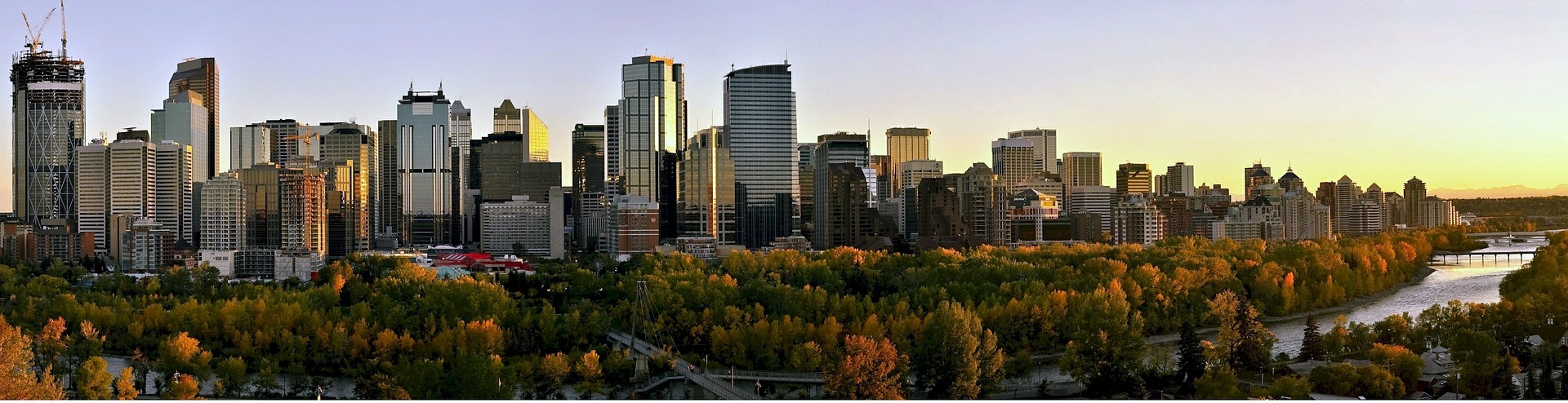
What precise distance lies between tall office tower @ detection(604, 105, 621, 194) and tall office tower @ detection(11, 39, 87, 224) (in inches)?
621

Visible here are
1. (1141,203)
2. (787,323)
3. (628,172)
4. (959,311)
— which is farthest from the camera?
(628,172)

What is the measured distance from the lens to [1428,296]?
21.7 m

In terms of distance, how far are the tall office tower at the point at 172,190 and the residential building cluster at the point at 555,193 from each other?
0.08 metres

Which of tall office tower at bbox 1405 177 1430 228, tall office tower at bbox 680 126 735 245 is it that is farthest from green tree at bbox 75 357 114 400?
tall office tower at bbox 1405 177 1430 228

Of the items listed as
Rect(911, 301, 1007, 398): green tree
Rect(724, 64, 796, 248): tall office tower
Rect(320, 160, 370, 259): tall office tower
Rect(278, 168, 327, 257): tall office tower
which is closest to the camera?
Rect(911, 301, 1007, 398): green tree

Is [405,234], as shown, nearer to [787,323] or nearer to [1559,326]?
[787,323]

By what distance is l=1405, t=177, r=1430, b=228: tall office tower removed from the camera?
46.3 metres

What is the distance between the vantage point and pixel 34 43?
128 feet

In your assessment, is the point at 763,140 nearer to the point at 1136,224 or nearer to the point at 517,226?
the point at 517,226

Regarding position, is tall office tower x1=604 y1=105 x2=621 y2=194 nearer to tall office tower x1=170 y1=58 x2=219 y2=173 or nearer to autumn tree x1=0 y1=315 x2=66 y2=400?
tall office tower x1=170 y1=58 x2=219 y2=173

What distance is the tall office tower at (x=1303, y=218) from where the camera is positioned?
125ft

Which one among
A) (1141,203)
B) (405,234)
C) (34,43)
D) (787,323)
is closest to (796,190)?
(1141,203)

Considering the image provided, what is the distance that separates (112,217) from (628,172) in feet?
48.7

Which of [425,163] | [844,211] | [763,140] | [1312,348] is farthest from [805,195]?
[1312,348]
